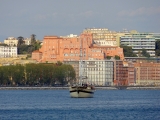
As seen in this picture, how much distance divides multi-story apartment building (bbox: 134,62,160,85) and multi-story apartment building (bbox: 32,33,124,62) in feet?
26.8

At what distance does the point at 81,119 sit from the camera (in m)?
64.9

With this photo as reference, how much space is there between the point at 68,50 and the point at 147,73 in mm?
18200

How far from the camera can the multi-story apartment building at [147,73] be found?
184600 millimetres

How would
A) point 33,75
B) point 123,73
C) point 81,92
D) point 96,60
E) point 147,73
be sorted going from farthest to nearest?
point 147,73 → point 123,73 → point 96,60 → point 33,75 → point 81,92

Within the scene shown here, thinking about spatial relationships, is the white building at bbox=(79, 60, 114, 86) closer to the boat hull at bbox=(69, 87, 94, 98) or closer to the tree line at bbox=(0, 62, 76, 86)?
the tree line at bbox=(0, 62, 76, 86)

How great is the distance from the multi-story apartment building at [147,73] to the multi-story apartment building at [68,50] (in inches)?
322

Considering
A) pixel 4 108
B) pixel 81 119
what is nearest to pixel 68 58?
pixel 4 108

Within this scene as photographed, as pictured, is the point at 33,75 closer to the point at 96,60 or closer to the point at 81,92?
the point at 96,60

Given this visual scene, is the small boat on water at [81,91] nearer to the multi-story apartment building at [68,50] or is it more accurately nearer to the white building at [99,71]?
the white building at [99,71]

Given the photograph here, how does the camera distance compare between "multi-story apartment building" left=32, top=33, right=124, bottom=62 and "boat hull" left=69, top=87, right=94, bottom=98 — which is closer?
"boat hull" left=69, top=87, right=94, bottom=98

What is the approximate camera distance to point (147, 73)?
185 m

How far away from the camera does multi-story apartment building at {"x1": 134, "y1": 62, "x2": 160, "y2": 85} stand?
185 m

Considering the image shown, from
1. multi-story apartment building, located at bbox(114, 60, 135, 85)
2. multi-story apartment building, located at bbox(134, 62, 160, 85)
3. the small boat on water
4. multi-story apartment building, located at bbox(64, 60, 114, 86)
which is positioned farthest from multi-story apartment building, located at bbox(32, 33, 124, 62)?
the small boat on water

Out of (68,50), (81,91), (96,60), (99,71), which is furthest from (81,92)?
(68,50)
